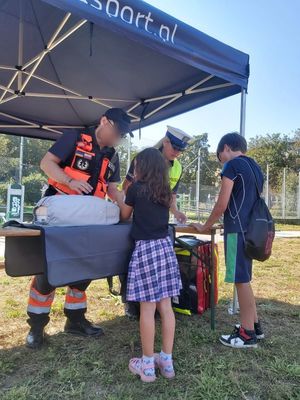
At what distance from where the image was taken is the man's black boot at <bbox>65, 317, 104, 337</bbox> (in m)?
3.05

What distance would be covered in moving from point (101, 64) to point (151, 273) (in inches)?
91.4

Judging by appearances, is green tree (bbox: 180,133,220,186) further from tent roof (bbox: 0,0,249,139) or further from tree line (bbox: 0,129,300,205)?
tent roof (bbox: 0,0,249,139)

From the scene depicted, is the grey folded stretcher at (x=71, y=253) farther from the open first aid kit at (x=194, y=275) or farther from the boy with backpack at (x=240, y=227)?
the open first aid kit at (x=194, y=275)

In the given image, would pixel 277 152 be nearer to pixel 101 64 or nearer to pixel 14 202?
pixel 14 202

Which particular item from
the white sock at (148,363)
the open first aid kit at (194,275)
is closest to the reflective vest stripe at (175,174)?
the open first aid kit at (194,275)

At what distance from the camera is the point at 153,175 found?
2.38 meters

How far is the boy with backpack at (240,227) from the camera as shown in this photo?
290 centimetres

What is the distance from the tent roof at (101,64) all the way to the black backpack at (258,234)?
112 centimetres

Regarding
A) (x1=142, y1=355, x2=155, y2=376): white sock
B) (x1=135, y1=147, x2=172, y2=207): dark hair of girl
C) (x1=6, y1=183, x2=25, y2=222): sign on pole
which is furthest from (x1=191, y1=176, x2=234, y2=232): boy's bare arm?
(x1=6, y1=183, x2=25, y2=222): sign on pole

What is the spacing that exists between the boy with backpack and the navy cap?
0.59 meters

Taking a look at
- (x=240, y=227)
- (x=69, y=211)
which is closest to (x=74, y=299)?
(x=69, y=211)

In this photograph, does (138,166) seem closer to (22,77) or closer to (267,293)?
(22,77)

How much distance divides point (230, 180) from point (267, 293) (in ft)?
7.80

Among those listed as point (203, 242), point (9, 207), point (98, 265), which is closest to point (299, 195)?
point (9, 207)
